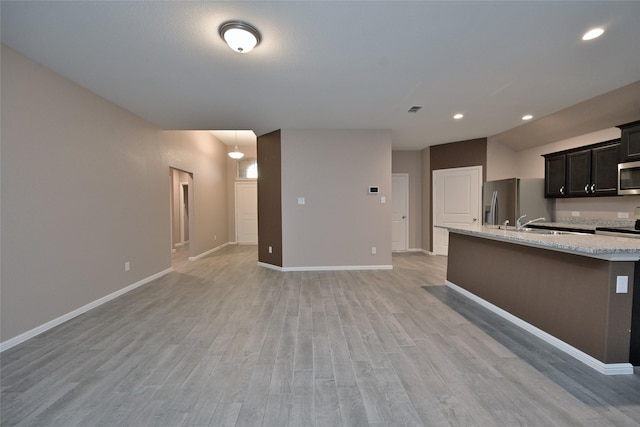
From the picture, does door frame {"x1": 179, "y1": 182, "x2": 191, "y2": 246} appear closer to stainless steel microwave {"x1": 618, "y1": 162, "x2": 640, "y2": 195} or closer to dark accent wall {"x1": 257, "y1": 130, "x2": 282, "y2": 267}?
dark accent wall {"x1": 257, "y1": 130, "x2": 282, "y2": 267}

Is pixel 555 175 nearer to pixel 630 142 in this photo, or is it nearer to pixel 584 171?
pixel 584 171

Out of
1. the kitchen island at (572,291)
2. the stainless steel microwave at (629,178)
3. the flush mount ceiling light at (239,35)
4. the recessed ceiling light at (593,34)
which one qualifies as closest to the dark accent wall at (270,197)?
the flush mount ceiling light at (239,35)

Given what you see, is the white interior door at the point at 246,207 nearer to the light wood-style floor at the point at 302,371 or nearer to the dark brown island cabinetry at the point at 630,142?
the light wood-style floor at the point at 302,371

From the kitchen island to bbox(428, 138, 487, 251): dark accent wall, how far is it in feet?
11.3

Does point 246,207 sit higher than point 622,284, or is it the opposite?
point 246,207

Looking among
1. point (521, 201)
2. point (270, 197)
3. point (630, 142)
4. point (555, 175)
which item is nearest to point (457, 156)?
point (521, 201)

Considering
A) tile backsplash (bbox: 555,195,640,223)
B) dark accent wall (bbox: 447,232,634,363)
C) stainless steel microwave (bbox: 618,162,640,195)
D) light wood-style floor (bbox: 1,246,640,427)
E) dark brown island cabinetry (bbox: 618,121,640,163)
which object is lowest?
light wood-style floor (bbox: 1,246,640,427)

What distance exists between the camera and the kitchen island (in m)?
1.90

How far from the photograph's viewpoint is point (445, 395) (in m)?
1.71

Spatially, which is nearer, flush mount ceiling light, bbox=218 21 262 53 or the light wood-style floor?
the light wood-style floor

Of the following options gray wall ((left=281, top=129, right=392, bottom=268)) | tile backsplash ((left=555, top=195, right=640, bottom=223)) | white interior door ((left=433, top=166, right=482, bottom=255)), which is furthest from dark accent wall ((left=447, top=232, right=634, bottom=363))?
white interior door ((left=433, top=166, right=482, bottom=255))

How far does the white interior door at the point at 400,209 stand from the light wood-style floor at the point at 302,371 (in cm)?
369

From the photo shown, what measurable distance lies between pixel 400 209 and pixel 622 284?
519 cm

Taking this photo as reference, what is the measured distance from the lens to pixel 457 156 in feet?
20.3
